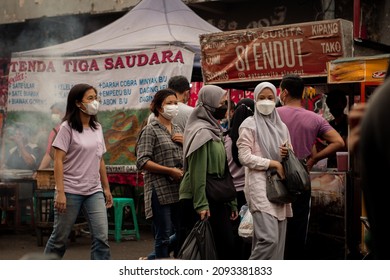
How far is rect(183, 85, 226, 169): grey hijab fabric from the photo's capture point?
5352 millimetres

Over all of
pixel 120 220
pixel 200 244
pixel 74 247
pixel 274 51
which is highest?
pixel 274 51

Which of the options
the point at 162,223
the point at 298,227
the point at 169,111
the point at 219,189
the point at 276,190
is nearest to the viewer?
the point at 276,190

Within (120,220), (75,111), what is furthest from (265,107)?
(120,220)

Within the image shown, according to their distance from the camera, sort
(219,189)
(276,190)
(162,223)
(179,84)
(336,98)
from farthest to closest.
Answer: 1. (336,98)
2. (179,84)
3. (162,223)
4. (219,189)
5. (276,190)

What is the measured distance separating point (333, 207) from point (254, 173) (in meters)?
1.76

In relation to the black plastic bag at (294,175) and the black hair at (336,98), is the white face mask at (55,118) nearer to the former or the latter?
the black hair at (336,98)

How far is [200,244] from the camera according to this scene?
5.12m

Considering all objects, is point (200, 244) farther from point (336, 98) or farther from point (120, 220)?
point (120, 220)

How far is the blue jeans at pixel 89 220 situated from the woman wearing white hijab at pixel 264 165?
98 centimetres

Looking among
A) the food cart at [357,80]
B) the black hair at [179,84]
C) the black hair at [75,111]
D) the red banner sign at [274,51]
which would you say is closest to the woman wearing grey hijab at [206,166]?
the black hair at [75,111]

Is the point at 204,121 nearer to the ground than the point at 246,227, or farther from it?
farther from it

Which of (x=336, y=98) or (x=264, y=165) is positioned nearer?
(x=264, y=165)

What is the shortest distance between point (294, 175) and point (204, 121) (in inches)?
28.2
